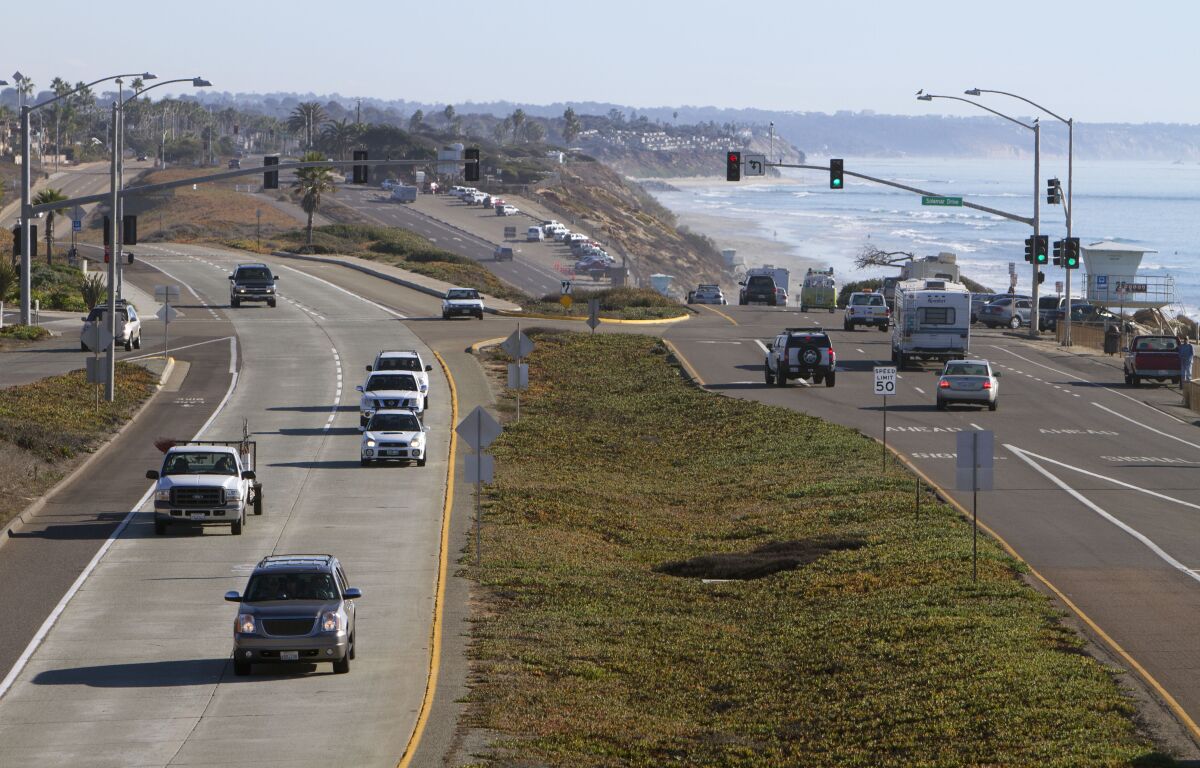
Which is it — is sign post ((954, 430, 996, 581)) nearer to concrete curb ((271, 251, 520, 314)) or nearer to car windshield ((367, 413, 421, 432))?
car windshield ((367, 413, 421, 432))

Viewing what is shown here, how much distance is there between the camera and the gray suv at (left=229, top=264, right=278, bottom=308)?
8094 centimetres

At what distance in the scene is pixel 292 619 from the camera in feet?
66.3

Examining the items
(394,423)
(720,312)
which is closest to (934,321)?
(394,423)

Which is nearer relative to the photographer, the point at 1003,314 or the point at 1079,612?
the point at 1079,612

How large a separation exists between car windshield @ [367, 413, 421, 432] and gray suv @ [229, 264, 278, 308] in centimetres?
4322

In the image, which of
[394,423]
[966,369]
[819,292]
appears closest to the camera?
[394,423]

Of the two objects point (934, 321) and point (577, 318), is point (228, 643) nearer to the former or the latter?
point (934, 321)

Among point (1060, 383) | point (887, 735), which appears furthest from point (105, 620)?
point (1060, 383)

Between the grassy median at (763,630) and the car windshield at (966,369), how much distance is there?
28.6ft

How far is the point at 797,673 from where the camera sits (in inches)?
858

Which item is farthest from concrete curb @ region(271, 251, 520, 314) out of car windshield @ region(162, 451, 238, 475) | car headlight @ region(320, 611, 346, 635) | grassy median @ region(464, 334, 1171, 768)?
car headlight @ region(320, 611, 346, 635)

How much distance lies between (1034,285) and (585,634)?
58.5 metres

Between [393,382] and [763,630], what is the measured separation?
73.4ft

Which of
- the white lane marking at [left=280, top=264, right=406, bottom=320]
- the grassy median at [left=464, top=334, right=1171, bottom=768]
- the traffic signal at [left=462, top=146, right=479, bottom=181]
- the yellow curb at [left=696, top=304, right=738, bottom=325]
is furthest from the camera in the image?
the yellow curb at [left=696, top=304, right=738, bottom=325]
